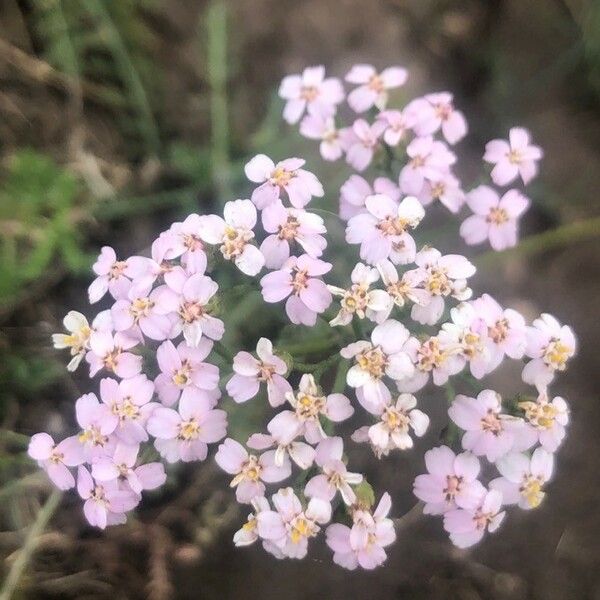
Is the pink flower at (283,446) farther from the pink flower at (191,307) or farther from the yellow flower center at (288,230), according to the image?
the yellow flower center at (288,230)

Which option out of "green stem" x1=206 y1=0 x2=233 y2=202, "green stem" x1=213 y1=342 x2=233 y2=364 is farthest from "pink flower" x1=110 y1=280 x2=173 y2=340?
"green stem" x1=206 y1=0 x2=233 y2=202

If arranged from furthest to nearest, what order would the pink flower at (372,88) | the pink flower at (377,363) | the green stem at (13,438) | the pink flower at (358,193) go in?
the green stem at (13,438) → the pink flower at (372,88) → the pink flower at (358,193) → the pink flower at (377,363)

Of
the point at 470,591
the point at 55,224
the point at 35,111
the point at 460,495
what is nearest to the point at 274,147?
the point at 55,224

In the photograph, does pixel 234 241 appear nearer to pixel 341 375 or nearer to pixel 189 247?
pixel 189 247

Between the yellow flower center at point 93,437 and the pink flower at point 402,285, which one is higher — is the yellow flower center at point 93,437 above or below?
below

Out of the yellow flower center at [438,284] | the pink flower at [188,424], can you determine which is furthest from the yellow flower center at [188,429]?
the yellow flower center at [438,284]

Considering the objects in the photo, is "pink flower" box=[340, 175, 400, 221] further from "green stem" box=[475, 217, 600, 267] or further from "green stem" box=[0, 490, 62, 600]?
"green stem" box=[0, 490, 62, 600]
